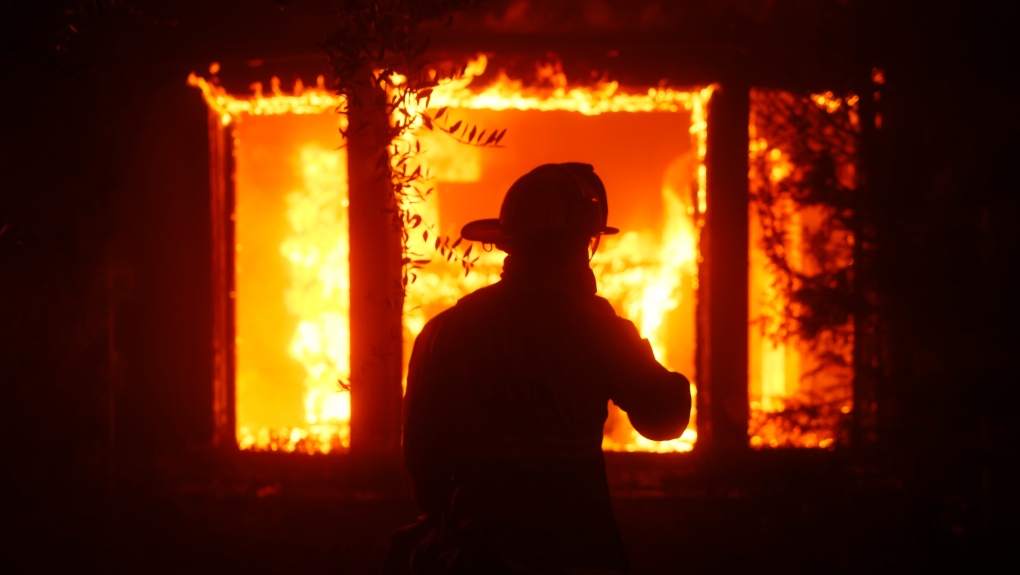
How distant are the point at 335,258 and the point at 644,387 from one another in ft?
11.0

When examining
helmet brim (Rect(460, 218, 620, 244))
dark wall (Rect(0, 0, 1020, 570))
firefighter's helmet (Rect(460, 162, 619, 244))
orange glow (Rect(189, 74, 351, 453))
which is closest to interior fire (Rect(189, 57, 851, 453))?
orange glow (Rect(189, 74, 351, 453))

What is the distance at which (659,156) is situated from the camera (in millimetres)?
5574

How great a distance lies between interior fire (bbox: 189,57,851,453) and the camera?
16.3 feet

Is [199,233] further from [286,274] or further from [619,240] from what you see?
[619,240]

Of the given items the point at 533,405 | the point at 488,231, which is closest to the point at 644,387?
the point at 533,405

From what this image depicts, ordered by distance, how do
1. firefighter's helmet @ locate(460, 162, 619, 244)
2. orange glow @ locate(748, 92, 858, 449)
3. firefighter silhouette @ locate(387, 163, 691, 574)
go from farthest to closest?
orange glow @ locate(748, 92, 858, 449) < firefighter's helmet @ locate(460, 162, 619, 244) < firefighter silhouette @ locate(387, 163, 691, 574)

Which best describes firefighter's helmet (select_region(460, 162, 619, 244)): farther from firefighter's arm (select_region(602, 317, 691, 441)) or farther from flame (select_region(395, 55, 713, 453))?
flame (select_region(395, 55, 713, 453))

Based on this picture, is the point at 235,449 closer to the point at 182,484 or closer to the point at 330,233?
the point at 182,484

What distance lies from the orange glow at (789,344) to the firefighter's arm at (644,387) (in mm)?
2421

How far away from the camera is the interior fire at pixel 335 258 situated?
4.96 metres

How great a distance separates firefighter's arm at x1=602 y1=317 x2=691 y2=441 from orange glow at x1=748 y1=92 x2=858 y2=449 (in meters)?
2.42

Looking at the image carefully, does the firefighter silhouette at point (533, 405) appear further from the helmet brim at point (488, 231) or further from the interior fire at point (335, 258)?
the interior fire at point (335, 258)

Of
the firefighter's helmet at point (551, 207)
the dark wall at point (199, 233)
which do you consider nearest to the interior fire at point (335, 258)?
the dark wall at point (199, 233)

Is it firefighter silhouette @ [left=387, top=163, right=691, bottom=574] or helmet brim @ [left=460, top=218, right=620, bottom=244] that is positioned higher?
helmet brim @ [left=460, top=218, right=620, bottom=244]
